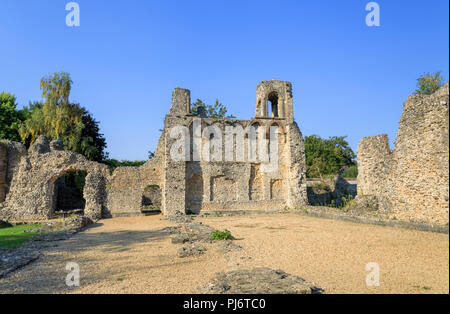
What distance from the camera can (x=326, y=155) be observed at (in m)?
39.0

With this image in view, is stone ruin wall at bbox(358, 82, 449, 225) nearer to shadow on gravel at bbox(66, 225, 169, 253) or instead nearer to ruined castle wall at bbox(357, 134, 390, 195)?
ruined castle wall at bbox(357, 134, 390, 195)

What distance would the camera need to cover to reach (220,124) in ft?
60.0

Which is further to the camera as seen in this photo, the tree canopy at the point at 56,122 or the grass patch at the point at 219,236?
the tree canopy at the point at 56,122

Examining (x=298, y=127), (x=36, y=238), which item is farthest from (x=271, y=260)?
(x=298, y=127)

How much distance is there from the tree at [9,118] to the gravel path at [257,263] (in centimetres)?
2322

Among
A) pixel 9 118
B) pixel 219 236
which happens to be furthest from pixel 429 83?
pixel 9 118

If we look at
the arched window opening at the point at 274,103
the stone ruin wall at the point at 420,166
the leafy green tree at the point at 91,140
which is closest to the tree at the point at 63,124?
the leafy green tree at the point at 91,140

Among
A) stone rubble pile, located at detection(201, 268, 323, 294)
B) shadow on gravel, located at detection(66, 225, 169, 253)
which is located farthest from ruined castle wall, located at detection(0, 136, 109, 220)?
stone rubble pile, located at detection(201, 268, 323, 294)

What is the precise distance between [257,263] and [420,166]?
705 cm

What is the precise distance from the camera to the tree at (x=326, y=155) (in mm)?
37094

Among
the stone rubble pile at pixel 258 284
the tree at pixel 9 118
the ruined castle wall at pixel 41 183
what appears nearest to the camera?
the stone rubble pile at pixel 258 284

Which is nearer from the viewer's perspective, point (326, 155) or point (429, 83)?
point (429, 83)

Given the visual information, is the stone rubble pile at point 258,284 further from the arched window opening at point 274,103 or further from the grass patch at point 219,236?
the arched window opening at point 274,103

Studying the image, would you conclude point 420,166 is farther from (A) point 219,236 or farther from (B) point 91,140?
(B) point 91,140
